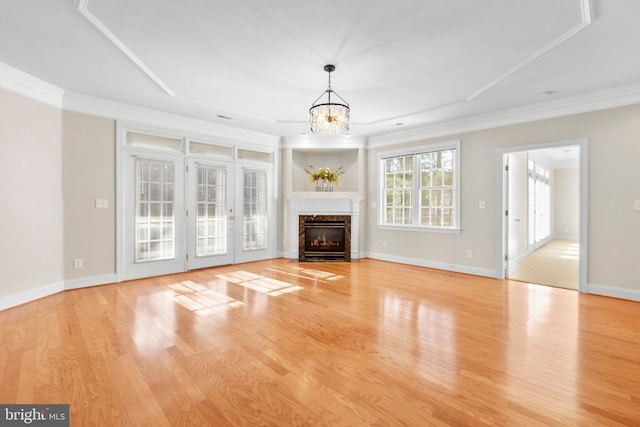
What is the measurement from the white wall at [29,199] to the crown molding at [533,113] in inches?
225

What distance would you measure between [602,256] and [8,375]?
20.9ft

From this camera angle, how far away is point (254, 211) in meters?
6.40

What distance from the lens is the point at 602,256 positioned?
4043mm

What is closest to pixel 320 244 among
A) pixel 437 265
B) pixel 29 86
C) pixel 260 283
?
pixel 260 283

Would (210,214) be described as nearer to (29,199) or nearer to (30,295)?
(29,199)

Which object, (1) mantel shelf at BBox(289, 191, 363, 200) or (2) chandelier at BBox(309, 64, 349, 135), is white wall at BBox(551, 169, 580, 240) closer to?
(1) mantel shelf at BBox(289, 191, 363, 200)

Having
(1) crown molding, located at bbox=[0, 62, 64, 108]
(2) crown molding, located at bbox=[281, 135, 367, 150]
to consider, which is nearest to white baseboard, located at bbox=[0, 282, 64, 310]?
(1) crown molding, located at bbox=[0, 62, 64, 108]

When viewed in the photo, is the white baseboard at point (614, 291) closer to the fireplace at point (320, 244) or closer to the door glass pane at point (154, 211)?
the fireplace at point (320, 244)

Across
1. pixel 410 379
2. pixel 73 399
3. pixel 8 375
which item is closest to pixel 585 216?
pixel 410 379

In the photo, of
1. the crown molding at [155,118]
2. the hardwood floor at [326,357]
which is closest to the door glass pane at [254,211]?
the crown molding at [155,118]

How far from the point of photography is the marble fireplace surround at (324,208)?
6.54 m

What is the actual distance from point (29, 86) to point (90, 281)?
2.67 metres

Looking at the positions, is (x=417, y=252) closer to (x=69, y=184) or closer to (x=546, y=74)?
(x=546, y=74)

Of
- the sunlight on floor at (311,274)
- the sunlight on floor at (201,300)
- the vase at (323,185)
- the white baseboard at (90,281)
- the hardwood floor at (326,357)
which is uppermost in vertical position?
the vase at (323,185)
